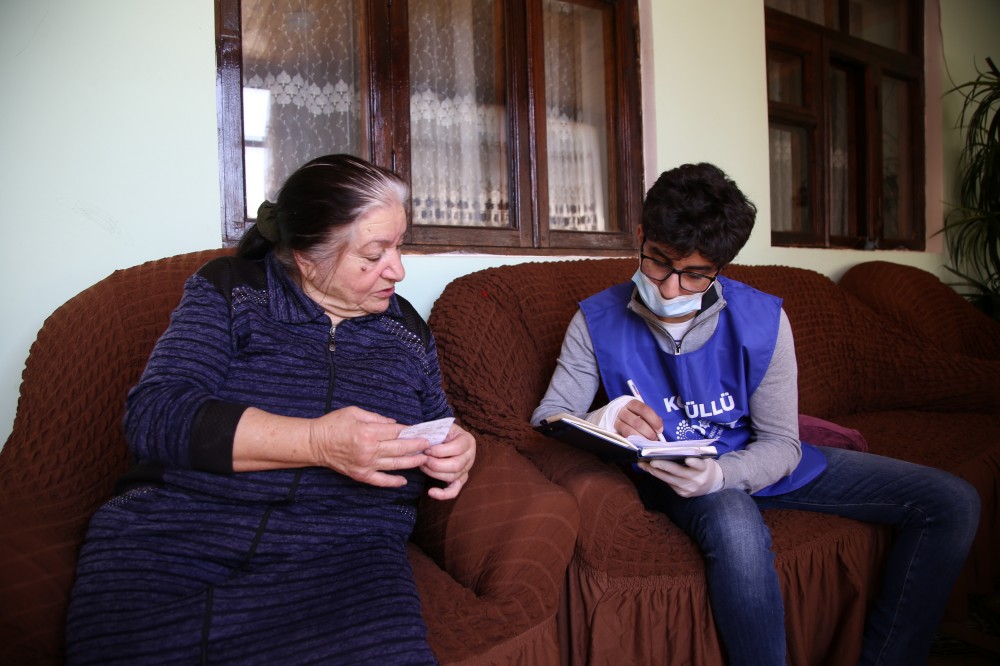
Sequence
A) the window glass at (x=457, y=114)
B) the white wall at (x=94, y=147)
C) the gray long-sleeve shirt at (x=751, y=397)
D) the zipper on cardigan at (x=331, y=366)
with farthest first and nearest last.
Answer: the window glass at (x=457, y=114), the white wall at (x=94, y=147), the gray long-sleeve shirt at (x=751, y=397), the zipper on cardigan at (x=331, y=366)

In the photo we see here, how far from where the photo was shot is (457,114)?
2.43 m

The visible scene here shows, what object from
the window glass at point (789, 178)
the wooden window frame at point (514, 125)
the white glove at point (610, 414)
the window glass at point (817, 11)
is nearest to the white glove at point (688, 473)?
the white glove at point (610, 414)

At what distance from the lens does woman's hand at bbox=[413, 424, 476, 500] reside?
3.94 feet

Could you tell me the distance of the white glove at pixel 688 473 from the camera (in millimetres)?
1315

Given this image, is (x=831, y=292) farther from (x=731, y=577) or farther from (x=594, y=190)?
(x=731, y=577)

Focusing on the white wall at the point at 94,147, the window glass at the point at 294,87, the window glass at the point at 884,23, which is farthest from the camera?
the window glass at the point at 884,23

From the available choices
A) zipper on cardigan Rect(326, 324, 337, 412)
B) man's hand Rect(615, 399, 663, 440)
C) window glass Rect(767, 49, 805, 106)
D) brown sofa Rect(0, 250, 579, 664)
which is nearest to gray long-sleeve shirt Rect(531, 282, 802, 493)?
man's hand Rect(615, 399, 663, 440)

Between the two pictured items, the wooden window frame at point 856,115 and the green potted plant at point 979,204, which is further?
the green potted plant at point 979,204

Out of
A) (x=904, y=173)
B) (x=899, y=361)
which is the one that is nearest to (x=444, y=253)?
(x=899, y=361)

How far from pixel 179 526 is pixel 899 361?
2.58m

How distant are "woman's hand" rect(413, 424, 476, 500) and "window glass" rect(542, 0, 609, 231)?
1.50 metres

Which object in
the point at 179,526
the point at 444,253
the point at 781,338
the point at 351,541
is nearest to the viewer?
the point at 179,526

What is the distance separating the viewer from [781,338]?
1.52 metres

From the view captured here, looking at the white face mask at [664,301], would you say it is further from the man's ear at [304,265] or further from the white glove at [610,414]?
the man's ear at [304,265]
